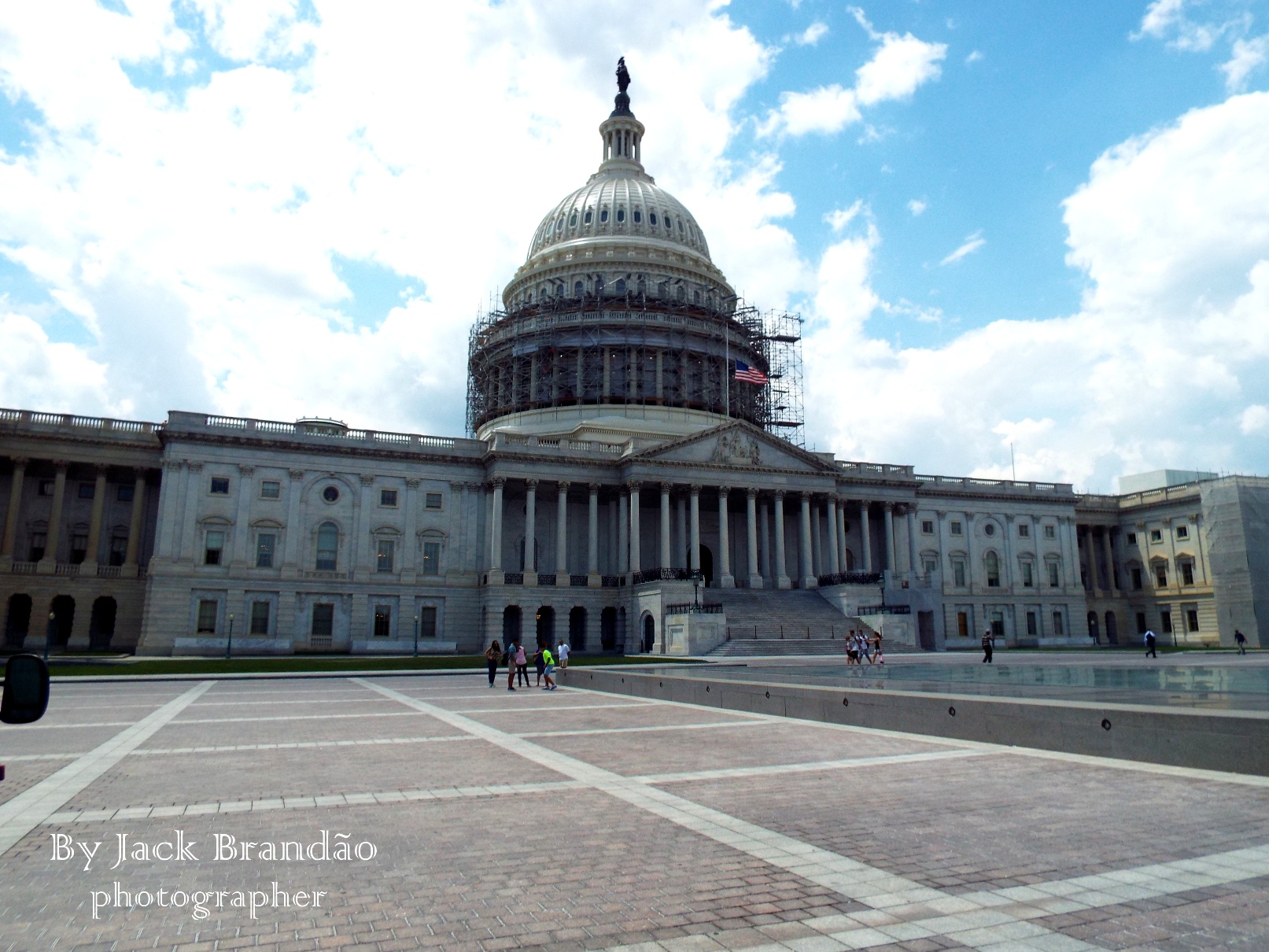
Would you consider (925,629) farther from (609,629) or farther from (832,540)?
(609,629)

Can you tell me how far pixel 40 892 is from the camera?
7.64m

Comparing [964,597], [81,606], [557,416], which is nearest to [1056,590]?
[964,597]

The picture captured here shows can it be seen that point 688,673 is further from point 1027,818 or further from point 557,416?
point 557,416

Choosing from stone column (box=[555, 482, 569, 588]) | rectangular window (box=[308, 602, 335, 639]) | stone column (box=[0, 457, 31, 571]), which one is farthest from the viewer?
stone column (box=[555, 482, 569, 588])

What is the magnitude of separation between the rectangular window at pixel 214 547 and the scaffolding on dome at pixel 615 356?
31.3 metres

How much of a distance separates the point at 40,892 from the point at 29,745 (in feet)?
36.9

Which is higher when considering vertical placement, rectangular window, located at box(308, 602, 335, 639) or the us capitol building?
the us capitol building

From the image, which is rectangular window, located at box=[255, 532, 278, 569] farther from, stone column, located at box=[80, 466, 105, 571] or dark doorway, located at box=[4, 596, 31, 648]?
dark doorway, located at box=[4, 596, 31, 648]

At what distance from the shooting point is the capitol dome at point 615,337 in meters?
84.9

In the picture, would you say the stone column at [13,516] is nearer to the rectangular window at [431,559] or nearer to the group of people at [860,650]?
the rectangular window at [431,559]

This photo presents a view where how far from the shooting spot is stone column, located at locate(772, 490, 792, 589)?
233 feet

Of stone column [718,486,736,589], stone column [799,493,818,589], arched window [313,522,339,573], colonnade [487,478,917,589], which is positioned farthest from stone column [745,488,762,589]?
arched window [313,522,339,573]

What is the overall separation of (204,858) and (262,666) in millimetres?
39916

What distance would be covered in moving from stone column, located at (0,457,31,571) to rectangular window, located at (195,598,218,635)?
47.0ft
